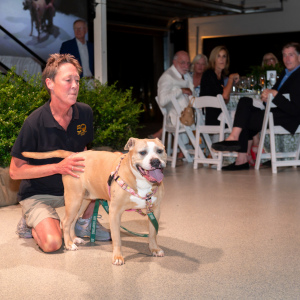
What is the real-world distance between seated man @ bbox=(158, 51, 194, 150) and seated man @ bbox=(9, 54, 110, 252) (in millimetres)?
4041

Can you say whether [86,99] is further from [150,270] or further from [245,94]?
[150,270]

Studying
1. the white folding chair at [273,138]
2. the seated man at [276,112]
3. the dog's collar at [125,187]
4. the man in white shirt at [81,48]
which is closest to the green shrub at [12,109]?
the dog's collar at [125,187]

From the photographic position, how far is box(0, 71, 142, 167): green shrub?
4.53 m

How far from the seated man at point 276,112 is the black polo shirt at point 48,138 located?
2862 millimetres

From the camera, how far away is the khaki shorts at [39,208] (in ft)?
10.6

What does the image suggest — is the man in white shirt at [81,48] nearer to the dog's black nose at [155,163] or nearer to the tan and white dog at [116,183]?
the tan and white dog at [116,183]

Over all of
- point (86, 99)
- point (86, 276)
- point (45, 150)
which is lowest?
point (86, 276)

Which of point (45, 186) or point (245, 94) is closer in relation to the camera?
point (45, 186)

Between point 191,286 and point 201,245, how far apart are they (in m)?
0.74

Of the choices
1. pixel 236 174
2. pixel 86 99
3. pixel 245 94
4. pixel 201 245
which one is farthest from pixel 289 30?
pixel 201 245

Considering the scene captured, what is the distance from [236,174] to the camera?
6246 mm

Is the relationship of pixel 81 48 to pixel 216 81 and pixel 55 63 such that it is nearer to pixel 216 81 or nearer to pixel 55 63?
pixel 216 81

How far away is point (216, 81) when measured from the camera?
7.21 meters

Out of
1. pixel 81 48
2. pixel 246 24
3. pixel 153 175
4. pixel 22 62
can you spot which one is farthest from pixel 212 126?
pixel 246 24
